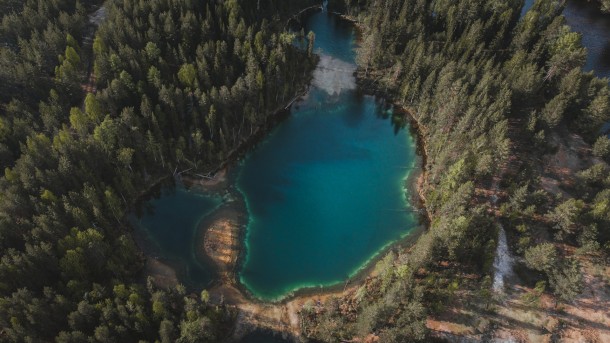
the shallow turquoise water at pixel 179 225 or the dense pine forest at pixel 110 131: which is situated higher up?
the dense pine forest at pixel 110 131

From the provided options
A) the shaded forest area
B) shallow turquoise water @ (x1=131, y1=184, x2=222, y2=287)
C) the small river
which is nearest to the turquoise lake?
shallow turquoise water @ (x1=131, y1=184, x2=222, y2=287)

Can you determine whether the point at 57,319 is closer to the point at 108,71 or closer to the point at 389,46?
the point at 108,71

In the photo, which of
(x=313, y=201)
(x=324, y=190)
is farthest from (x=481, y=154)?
(x=313, y=201)

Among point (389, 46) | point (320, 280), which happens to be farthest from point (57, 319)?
point (389, 46)

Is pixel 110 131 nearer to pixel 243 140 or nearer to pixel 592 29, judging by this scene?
pixel 243 140

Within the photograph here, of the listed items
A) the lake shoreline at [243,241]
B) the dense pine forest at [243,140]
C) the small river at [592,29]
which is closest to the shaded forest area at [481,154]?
the dense pine forest at [243,140]

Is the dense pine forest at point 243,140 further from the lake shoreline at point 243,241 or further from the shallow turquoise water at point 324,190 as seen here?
the shallow turquoise water at point 324,190

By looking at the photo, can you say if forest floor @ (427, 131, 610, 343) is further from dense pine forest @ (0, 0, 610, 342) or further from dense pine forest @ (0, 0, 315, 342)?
dense pine forest @ (0, 0, 315, 342)
